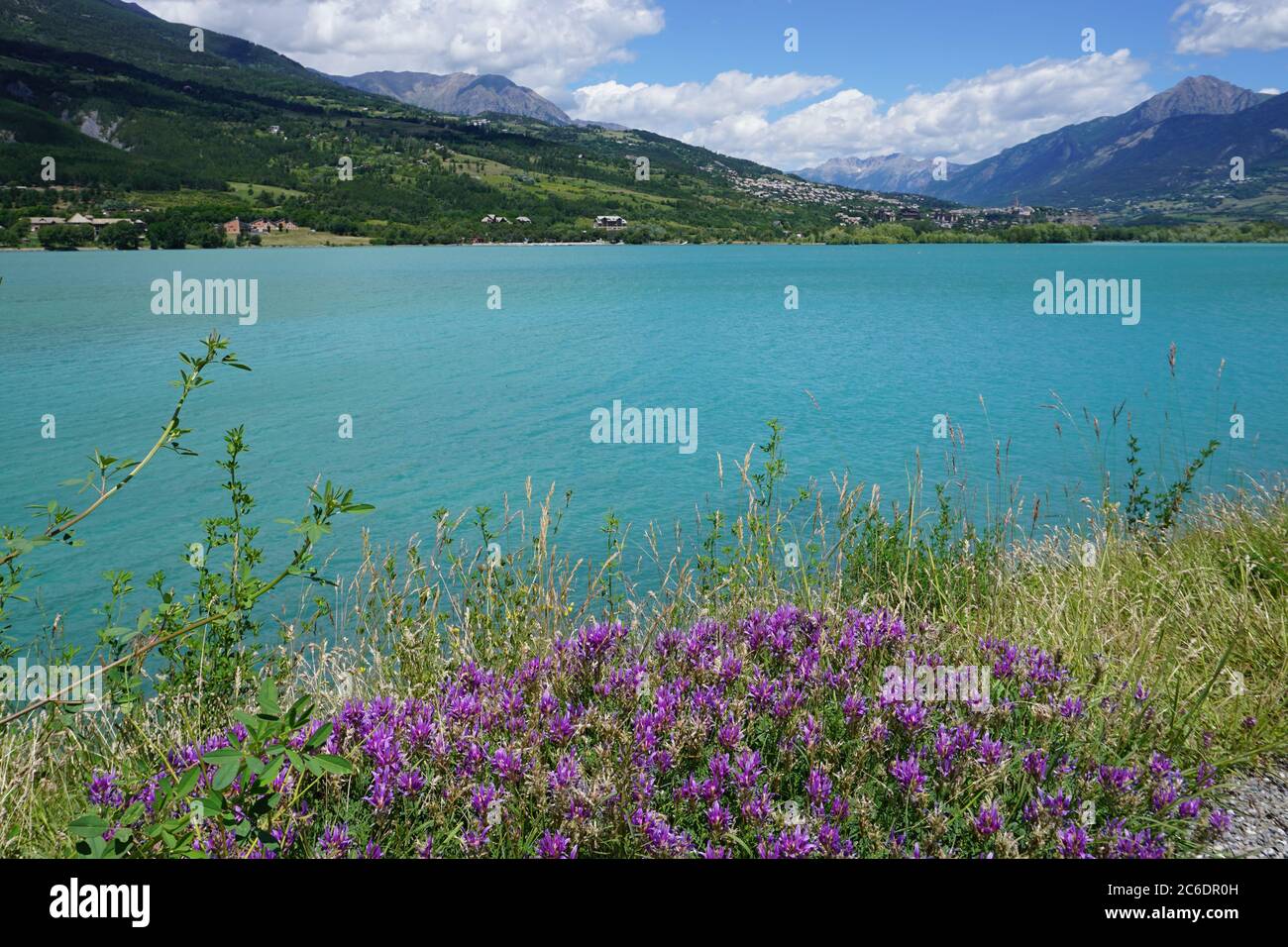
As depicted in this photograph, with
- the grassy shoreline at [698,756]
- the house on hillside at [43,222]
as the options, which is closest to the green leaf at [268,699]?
the grassy shoreline at [698,756]

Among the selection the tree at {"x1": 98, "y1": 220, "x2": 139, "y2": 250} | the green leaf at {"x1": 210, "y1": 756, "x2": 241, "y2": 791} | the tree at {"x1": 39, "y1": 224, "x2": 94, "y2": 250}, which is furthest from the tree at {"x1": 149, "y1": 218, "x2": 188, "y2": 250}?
the green leaf at {"x1": 210, "y1": 756, "x2": 241, "y2": 791}

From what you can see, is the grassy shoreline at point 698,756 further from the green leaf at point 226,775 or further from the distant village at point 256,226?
the distant village at point 256,226

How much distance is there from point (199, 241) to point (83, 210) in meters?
25.7

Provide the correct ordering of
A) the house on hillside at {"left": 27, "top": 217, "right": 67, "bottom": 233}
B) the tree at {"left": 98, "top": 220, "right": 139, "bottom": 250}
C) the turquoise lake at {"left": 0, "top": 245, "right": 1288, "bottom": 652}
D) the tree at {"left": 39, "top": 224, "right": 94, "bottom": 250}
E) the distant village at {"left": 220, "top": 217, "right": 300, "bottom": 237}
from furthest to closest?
the distant village at {"left": 220, "top": 217, "right": 300, "bottom": 237} → the house on hillside at {"left": 27, "top": 217, "right": 67, "bottom": 233} → the tree at {"left": 98, "top": 220, "right": 139, "bottom": 250} → the tree at {"left": 39, "top": 224, "right": 94, "bottom": 250} → the turquoise lake at {"left": 0, "top": 245, "right": 1288, "bottom": 652}

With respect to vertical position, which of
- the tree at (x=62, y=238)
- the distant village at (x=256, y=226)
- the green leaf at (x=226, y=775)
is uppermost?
the distant village at (x=256, y=226)

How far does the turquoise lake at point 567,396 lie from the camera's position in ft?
53.5

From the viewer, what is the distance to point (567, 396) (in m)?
26.8

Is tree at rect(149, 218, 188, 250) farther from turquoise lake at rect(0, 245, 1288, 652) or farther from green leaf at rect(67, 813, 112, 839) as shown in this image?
green leaf at rect(67, 813, 112, 839)

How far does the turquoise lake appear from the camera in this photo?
53.5ft

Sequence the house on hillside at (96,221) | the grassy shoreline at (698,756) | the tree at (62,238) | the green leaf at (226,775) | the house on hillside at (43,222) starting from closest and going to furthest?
the green leaf at (226,775) < the grassy shoreline at (698,756) < the tree at (62,238) < the house on hillside at (43,222) < the house on hillside at (96,221)

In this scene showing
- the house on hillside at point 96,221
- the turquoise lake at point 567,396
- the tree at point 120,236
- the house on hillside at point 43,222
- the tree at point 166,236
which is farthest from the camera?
the house on hillside at point 96,221

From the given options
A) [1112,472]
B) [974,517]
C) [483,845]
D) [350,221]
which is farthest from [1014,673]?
[350,221]
